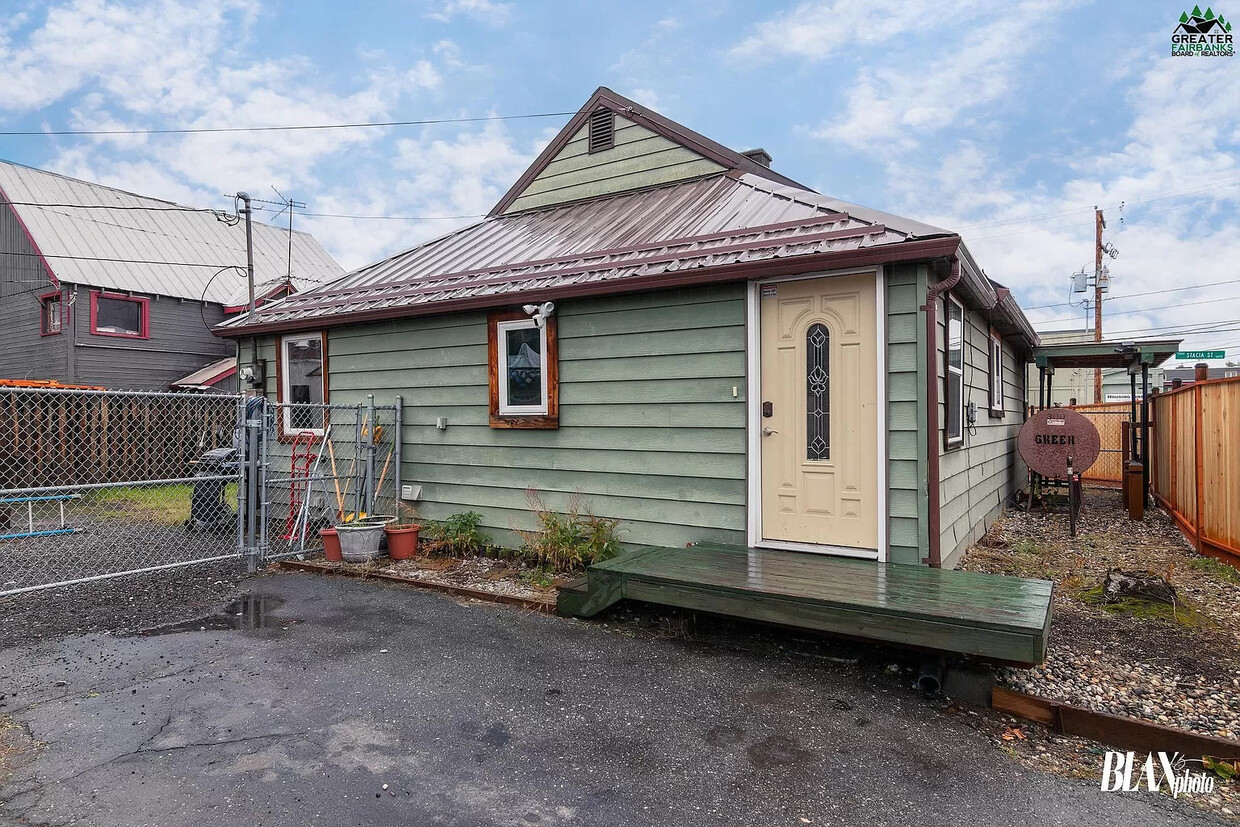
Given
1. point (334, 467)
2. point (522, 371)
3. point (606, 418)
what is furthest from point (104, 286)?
point (606, 418)

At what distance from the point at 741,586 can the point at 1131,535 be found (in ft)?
20.7

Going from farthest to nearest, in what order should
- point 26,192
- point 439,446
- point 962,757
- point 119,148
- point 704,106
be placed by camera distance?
1. point 119,148
2. point 26,192
3. point 704,106
4. point 439,446
5. point 962,757

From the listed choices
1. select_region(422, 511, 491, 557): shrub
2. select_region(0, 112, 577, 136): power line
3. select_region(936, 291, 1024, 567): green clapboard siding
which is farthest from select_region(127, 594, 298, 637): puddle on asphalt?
select_region(0, 112, 577, 136): power line

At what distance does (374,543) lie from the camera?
6.22 meters

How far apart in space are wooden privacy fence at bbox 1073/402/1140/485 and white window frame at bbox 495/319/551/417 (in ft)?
37.5

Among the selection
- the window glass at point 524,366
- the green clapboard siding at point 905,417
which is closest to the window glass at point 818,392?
the green clapboard siding at point 905,417

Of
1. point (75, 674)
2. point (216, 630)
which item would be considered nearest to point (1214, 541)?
point (216, 630)

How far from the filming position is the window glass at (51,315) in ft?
48.3

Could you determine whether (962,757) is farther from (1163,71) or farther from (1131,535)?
(1163,71)

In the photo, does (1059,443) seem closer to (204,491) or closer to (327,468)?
(327,468)

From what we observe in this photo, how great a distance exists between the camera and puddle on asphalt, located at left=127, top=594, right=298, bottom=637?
4.50m

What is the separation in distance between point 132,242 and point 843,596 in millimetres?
18666

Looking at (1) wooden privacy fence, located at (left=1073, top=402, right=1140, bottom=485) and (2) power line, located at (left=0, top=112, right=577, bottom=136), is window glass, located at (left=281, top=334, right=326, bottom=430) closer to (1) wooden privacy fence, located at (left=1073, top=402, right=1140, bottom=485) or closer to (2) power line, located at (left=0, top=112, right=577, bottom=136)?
(2) power line, located at (left=0, top=112, right=577, bottom=136)

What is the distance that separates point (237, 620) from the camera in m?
4.69
